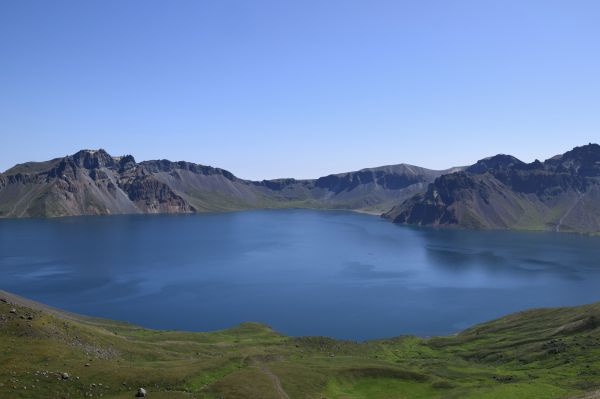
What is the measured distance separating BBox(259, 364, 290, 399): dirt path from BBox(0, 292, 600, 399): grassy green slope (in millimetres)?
297

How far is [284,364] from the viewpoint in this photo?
88.6 m

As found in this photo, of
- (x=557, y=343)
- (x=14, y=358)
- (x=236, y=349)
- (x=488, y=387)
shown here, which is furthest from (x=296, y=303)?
(x=14, y=358)

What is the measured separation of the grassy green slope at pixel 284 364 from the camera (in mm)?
66125

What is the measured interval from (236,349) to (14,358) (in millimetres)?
50104

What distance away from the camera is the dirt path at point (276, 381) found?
7020 cm

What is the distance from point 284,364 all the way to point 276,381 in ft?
43.3

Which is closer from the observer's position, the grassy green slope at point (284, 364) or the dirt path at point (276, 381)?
the grassy green slope at point (284, 364)

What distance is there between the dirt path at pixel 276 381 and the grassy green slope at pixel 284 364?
0.97ft

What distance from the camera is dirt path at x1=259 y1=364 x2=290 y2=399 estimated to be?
230ft

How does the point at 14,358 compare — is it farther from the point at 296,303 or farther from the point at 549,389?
the point at 296,303

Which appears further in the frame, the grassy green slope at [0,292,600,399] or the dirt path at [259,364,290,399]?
the dirt path at [259,364,290,399]

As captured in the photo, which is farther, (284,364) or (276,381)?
(284,364)

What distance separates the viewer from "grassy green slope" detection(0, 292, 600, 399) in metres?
66.1

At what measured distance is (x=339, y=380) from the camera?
8444cm
